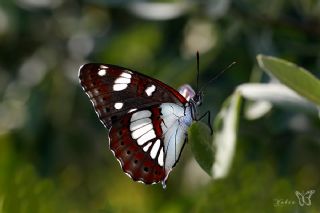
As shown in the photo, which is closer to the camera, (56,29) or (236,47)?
(236,47)

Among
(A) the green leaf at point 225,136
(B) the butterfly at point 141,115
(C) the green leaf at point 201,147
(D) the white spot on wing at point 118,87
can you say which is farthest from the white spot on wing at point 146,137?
(C) the green leaf at point 201,147

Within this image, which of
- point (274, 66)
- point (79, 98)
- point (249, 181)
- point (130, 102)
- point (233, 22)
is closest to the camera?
point (249, 181)

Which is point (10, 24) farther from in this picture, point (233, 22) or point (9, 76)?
point (233, 22)

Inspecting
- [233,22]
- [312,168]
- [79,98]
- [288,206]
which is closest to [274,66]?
[288,206]

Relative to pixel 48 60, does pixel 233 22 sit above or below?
above

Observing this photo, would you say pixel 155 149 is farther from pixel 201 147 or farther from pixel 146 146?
pixel 201 147

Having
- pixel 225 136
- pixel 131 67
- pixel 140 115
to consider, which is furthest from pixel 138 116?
pixel 131 67
